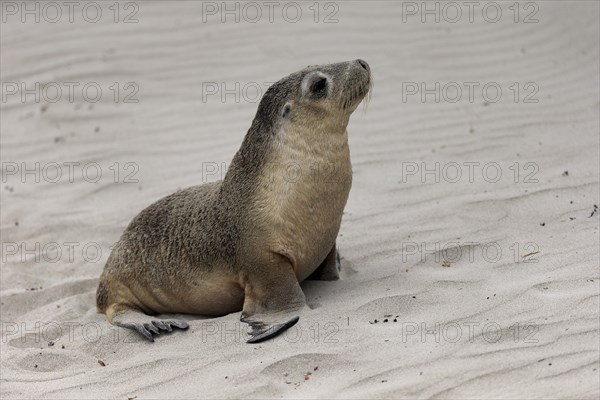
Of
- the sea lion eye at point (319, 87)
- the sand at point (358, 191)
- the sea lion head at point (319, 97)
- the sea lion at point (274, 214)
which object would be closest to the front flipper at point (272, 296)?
the sea lion at point (274, 214)

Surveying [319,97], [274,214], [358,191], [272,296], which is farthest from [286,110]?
[358,191]

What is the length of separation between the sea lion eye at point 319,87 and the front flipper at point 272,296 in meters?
0.96

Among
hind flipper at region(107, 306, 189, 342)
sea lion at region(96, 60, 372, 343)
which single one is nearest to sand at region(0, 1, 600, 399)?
hind flipper at region(107, 306, 189, 342)

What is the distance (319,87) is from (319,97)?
58mm

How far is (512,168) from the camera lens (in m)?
8.41

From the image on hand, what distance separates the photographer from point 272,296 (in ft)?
20.1

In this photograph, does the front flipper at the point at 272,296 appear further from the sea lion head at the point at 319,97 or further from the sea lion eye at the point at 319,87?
the sea lion eye at the point at 319,87

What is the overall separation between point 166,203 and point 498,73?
464 cm

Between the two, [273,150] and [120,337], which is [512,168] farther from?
[120,337]

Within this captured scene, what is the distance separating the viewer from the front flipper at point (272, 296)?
19.8ft

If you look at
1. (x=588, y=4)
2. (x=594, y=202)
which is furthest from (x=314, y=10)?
(x=594, y=202)

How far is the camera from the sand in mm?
5262

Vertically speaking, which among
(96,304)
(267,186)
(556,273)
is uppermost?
(267,186)

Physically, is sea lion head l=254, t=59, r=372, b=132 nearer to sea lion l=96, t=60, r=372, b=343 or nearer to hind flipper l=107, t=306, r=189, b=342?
sea lion l=96, t=60, r=372, b=343
